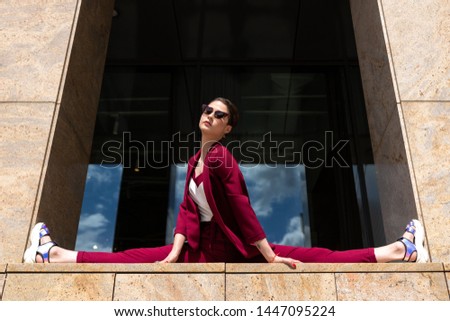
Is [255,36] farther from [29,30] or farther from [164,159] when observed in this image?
[29,30]

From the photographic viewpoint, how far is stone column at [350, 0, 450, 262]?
14.5 ft

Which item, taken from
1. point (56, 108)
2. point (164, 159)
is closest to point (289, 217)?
point (164, 159)

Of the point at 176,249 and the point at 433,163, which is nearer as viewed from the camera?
the point at 176,249

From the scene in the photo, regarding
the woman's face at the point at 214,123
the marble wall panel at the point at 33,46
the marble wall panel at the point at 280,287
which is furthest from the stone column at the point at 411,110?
the marble wall panel at the point at 33,46

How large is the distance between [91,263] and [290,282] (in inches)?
63.9

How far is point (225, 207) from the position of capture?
406 cm

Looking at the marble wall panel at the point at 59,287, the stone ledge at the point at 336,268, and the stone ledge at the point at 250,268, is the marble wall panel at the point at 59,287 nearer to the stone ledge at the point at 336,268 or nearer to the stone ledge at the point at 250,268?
the stone ledge at the point at 250,268

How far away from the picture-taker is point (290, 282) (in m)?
3.49

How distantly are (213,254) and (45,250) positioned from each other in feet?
4.87

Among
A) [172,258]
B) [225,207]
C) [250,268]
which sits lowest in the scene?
[250,268]

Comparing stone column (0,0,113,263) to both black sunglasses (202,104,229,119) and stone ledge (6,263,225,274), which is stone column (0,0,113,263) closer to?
stone ledge (6,263,225,274)

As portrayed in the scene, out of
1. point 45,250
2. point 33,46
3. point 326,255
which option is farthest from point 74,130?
Answer: point 326,255

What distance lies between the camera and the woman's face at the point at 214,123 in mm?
4266

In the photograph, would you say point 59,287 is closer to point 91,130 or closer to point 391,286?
point 391,286
